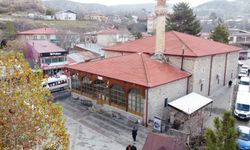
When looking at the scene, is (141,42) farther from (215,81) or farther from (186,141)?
(186,141)

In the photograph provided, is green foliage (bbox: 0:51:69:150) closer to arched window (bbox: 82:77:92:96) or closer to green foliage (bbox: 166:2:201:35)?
arched window (bbox: 82:77:92:96)

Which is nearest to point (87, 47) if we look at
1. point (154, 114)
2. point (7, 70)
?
point (154, 114)

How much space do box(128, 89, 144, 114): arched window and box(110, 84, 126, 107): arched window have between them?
72 centimetres

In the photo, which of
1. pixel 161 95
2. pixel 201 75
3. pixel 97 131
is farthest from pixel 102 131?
pixel 201 75

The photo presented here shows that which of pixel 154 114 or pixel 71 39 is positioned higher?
pixel 71 39

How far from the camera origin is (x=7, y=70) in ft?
22.7

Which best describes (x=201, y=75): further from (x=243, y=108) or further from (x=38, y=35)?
(x=38, y=35)

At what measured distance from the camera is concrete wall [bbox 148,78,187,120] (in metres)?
18.8

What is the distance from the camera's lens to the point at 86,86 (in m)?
24.1

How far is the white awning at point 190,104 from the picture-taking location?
60.3ft

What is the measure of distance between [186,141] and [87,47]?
33.7m

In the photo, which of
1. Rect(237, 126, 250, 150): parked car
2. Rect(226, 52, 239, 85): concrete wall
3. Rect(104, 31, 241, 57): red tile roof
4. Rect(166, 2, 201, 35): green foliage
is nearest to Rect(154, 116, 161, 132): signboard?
Rect(237, 126, 250, 150): parked car

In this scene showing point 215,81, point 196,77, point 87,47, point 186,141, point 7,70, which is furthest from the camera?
point 87,47

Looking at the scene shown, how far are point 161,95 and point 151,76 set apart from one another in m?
1.84
